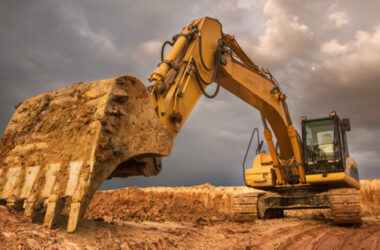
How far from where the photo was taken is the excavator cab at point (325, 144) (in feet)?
22.4

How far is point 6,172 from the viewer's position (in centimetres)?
358

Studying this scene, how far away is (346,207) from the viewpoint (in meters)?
6.11

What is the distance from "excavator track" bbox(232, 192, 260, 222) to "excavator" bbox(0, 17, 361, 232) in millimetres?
25

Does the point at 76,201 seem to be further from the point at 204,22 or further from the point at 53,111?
the point at 204,22

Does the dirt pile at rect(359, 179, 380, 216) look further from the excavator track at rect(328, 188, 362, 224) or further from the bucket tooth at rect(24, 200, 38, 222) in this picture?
the bucket tooth at rect(24, 200, 38, 222)

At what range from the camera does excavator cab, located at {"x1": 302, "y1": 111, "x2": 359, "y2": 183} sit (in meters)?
6.82

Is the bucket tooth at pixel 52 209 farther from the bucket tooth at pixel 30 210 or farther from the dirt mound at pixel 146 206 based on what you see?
the dirt mound at pixel 146 206

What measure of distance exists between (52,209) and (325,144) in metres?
6.28

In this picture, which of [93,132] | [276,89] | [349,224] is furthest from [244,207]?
[93,132]

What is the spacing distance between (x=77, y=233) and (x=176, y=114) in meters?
2.11

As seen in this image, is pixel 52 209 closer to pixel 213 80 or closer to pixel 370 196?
pixel 213 80

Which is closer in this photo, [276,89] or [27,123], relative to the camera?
[27,123]

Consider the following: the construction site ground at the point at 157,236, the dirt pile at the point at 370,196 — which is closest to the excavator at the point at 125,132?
the construction site ground at the point at 157,236

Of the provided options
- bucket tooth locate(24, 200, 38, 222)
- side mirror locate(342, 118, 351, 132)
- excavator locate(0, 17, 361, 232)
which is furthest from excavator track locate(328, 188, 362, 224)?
bucket tooth locate(24, 200, 38, 222)
